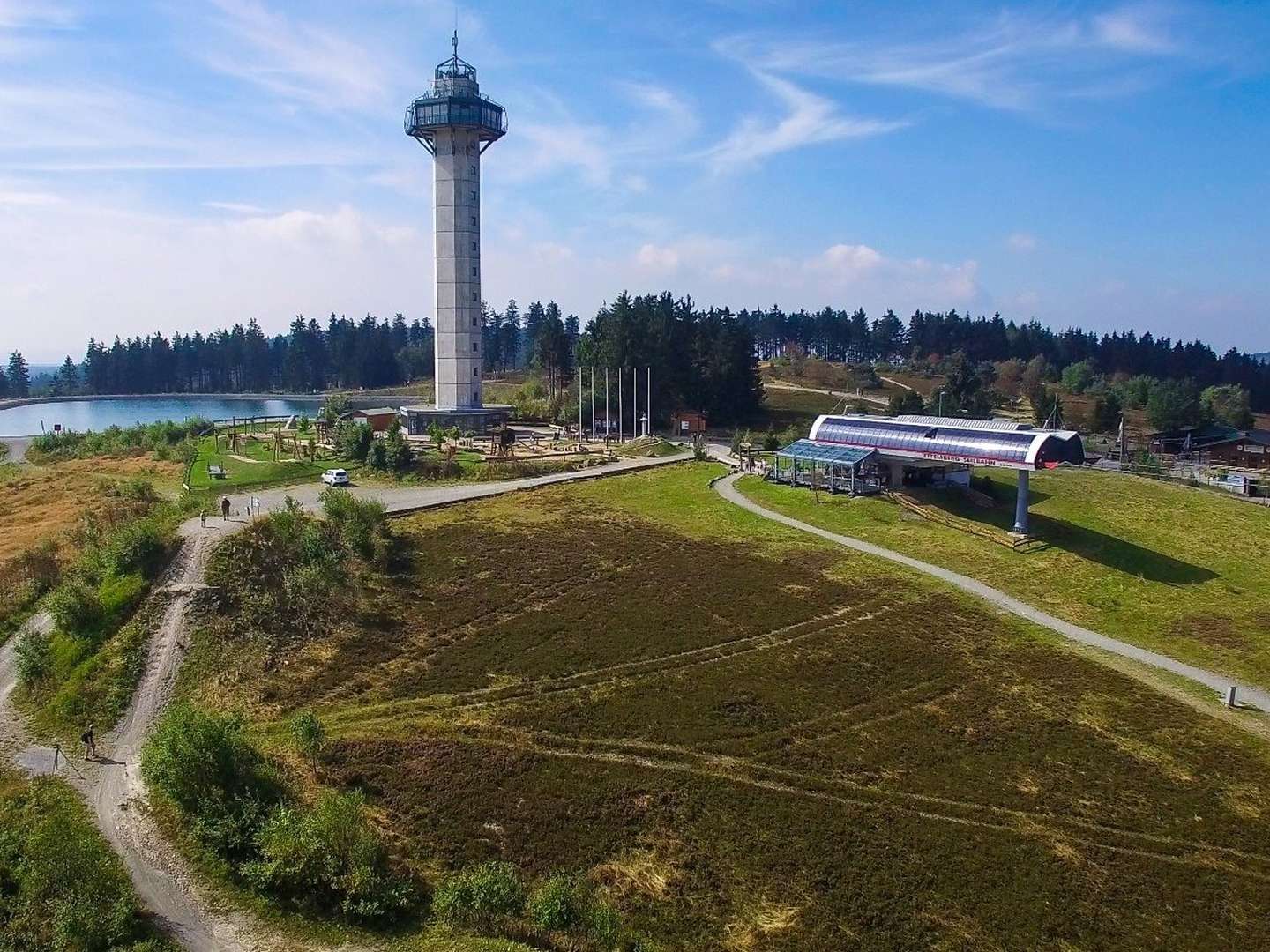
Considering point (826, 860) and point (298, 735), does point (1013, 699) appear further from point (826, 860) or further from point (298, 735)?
point (298, 735)

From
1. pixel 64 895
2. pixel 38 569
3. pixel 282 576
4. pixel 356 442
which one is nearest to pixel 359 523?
pixel 282 576

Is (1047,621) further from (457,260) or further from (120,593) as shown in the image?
(457,260)

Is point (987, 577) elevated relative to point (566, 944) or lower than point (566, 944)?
elevated

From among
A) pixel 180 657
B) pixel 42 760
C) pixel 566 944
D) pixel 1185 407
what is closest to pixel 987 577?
pixel 566 944

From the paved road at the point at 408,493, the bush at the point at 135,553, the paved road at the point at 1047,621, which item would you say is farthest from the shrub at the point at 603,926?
the paved road at the point at 408,493

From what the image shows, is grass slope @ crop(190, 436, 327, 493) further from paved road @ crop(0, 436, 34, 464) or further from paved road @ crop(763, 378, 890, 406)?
paved road @ crop(763, 378, 890, 406)

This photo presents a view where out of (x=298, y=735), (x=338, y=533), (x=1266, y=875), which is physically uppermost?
(x=338, y=533)

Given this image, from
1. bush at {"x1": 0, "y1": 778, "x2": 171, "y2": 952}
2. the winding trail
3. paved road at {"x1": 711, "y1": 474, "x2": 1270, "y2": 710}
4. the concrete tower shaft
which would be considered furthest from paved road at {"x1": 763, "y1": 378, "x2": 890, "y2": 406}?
bush at {"x1": 0, "y1": 778, "x2": 171, "y2": 952}
